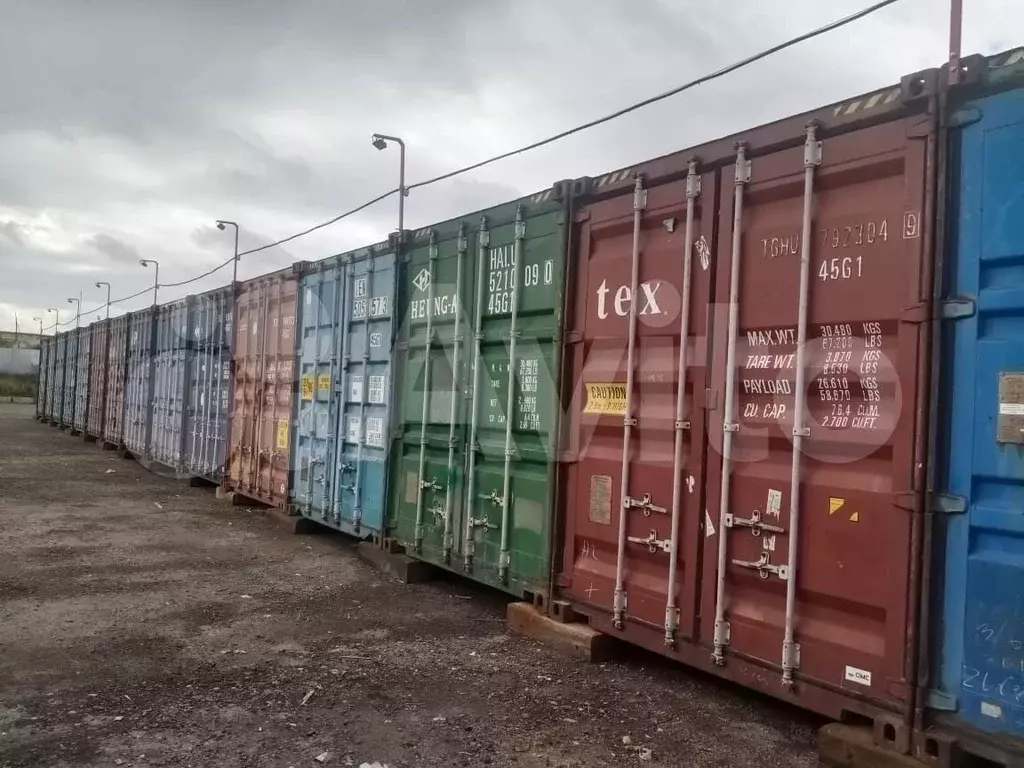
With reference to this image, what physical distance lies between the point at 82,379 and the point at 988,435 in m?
26.3

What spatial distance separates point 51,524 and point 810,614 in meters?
9.21

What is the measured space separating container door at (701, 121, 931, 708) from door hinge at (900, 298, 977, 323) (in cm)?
2

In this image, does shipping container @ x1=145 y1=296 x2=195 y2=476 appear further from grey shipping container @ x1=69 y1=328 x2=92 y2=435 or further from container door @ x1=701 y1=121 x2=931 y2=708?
container door @ x1=701 y1=121 x2=931 y2=708

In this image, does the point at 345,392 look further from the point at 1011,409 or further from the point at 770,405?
the point at 1011,409

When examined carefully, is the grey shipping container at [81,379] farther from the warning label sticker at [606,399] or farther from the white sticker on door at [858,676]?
the white sticker on door at [858,676]

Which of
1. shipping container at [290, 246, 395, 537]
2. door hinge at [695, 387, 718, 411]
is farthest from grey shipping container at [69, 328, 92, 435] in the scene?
door hinge at [695, 387, 718, 411]

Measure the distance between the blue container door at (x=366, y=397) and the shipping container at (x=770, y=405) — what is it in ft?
10.1

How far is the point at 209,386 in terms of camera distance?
13.2 metres

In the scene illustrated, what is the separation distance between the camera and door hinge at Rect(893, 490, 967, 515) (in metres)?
3.50

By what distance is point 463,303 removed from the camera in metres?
6.93

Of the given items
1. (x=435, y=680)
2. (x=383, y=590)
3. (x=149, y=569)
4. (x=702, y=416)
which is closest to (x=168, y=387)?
(x=149, y=569)

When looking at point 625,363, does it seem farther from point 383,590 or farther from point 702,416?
point 383,590

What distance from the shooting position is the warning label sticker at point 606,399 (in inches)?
208

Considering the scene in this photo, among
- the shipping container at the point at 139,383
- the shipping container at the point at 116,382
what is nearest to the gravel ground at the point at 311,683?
the shipping container at the point at 139,383
